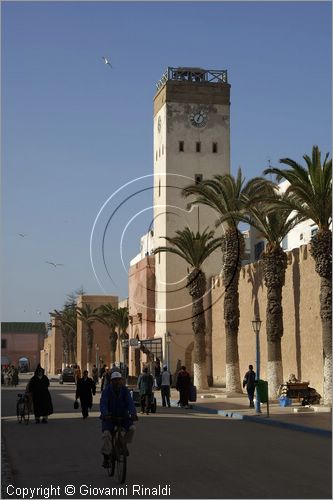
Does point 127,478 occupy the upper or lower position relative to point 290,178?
lower

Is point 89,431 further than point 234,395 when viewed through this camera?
No

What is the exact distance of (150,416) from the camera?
27.6 metres

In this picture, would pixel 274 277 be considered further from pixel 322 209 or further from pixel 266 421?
pixel 266 421

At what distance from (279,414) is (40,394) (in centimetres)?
708

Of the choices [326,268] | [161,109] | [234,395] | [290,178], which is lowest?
[234,395]

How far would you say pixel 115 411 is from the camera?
513 inches

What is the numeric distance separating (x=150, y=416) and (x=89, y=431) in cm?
634

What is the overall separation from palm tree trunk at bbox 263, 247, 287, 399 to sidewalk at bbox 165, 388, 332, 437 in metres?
1.48

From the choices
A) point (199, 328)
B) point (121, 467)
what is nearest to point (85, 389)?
point (121, 467)

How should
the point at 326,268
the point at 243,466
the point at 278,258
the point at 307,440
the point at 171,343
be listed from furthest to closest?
the point at 171,343 < the point at 278,258 < the point at 326,268 < the point at 307,440 < the point at 243,466

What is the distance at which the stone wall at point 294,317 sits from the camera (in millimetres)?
35344

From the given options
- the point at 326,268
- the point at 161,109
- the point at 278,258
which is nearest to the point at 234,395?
the point at 278,258

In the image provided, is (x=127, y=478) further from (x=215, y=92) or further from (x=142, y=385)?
(x=215, y=92)

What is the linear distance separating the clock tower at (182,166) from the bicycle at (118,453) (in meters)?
44.9
